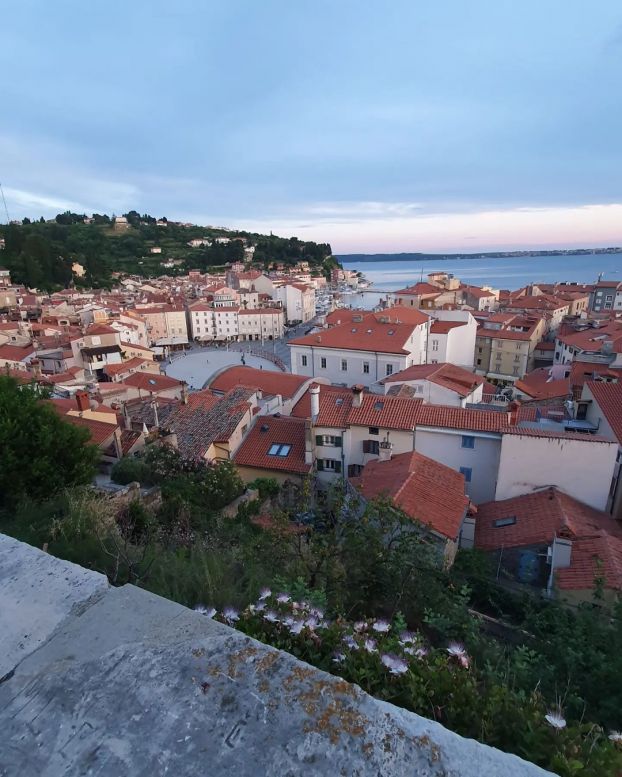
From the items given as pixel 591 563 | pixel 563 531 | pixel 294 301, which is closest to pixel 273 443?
pixel 563 531

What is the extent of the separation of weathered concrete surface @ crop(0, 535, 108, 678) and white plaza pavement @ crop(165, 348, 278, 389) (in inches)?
1585

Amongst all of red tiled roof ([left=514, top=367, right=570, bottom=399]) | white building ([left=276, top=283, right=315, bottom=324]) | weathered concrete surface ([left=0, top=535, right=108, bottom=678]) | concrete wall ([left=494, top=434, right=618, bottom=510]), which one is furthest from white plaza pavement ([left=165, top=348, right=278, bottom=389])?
weathered concrete surface ([left=0, top=535, right=108, bottom=678])

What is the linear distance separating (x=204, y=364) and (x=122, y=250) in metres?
94.5

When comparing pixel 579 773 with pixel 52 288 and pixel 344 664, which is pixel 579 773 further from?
pixel 52 288

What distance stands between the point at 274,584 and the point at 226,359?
50558mm

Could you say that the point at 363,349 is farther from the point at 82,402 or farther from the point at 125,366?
the point at 125,366

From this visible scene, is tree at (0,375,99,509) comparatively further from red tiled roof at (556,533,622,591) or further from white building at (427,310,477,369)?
white building at (427,310,477,369)

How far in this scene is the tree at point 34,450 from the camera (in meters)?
7.71

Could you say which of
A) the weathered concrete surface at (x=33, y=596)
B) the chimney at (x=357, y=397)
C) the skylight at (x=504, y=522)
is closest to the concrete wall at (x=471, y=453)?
the skylight at (x=504, y=522)

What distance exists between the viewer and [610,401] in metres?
15.6

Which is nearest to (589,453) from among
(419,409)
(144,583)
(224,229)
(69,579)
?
(419,409)

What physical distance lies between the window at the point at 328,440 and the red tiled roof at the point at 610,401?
8661 millimetres

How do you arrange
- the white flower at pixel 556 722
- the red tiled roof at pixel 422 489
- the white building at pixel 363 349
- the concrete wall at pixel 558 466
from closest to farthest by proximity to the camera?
the white flower at pixel 556 722 < the red tiled roof at pixel 422 489 < the concrete wall at pixel 558 466 < the white building at pixel 363 349

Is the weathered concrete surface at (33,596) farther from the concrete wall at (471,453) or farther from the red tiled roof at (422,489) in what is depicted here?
the concrete wall at (471,453)
